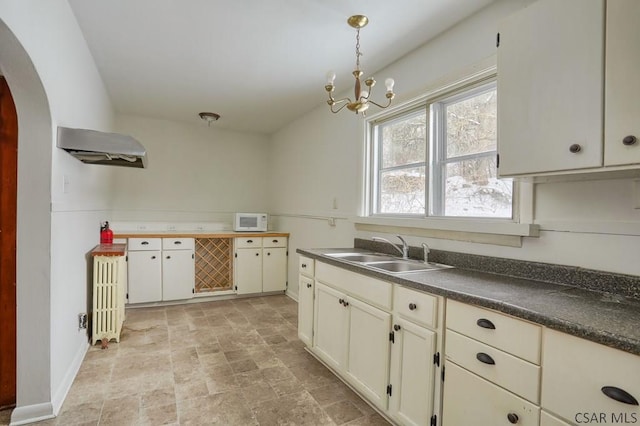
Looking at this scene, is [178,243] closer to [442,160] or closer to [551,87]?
[442,160]

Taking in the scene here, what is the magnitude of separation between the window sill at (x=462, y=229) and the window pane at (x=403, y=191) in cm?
16

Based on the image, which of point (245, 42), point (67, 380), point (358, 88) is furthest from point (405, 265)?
point (67, 380)

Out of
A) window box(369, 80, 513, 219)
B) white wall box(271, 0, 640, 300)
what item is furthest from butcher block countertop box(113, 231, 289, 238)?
window box(369, 80, 513, 219)

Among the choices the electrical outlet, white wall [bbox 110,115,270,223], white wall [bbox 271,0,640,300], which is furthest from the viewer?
white wall [bbox 110,115,270,223]

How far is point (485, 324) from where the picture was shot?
1274 mm

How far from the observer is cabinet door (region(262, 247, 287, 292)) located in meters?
4.46

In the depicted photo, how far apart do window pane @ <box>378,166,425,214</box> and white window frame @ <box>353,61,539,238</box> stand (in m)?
0.07

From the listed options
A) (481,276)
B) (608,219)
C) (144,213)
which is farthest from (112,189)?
(608,219)

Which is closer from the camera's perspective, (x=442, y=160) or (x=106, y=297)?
(x=442, y=160)

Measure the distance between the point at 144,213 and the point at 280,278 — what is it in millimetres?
2093

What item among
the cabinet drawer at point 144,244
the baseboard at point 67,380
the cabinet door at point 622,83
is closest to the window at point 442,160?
the cabinet door at point 622,83

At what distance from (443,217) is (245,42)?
6.35ft

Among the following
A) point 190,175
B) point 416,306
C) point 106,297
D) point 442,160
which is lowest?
point 106,297

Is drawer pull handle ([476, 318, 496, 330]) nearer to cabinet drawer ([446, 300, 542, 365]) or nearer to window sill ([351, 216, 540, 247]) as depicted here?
cabinet drawer ([446, 300, 542, 365])
